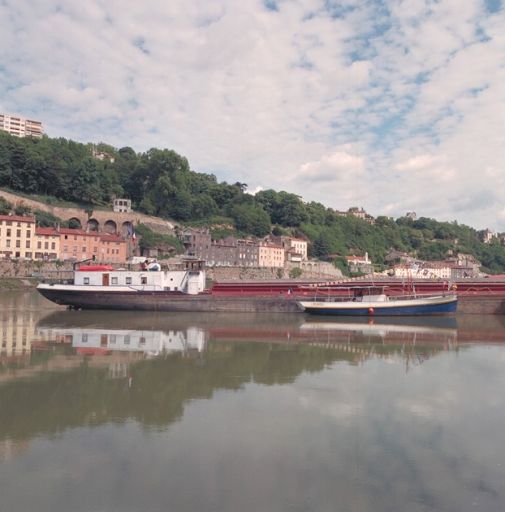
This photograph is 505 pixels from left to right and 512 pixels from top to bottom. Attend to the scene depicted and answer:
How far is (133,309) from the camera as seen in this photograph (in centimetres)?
3177

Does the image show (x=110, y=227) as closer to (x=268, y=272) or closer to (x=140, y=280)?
(x=268, y=272)

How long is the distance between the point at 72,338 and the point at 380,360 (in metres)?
13.3

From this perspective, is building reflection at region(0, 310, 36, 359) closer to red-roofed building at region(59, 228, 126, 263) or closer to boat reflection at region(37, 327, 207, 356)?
boat reflection at region(37, 327, 207, 356)

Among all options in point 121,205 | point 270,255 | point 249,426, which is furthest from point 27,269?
point 249,426

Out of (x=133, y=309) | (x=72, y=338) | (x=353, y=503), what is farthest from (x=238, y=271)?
(x=353, y=503)

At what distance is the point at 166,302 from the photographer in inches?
1259

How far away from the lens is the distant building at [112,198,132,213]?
3261 inches

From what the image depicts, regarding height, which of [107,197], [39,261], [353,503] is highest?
[107,197]

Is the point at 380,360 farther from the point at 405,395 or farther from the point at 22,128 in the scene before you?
the point at 22,128

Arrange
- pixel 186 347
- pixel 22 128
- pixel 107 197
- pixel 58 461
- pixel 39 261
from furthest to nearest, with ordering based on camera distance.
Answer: pixel 22 128
pixel 107 197
pixel 39 261
pixel 186 347
pixel 58 461

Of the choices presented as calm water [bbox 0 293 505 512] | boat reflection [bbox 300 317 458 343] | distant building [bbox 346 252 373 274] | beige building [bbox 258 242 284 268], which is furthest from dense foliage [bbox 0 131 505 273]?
calm water [bbox 0 293 505 512]

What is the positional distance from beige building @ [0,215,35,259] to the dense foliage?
27.5 feet

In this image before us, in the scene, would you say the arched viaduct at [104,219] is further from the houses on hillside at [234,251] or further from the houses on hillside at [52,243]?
the houses on hillside at [234,251]

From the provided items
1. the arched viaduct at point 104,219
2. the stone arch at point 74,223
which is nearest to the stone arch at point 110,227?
the arched viaduct at point 104,219
